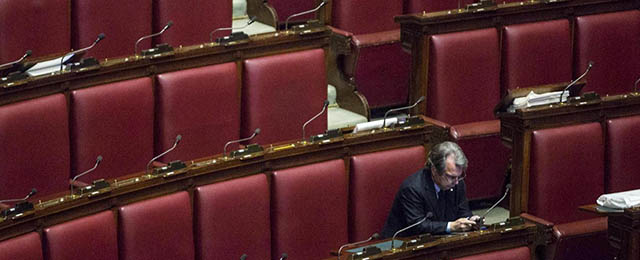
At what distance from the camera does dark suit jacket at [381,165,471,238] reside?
973mm

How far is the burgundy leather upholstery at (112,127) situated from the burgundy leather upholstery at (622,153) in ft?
1.29

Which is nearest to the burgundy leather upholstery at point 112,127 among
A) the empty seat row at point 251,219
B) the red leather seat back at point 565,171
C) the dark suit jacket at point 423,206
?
the empty seat row at point 251,219

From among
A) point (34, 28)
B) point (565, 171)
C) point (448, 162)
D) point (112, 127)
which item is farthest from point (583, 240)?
point (34, 28)

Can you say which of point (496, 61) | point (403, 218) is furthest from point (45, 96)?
point (496, 61)

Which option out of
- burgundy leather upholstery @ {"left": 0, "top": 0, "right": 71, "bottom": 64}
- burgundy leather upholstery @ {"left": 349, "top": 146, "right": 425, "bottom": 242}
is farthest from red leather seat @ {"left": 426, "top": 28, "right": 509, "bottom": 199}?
burgundy leather upholstery @ {"left": 0, "top": 0, "right": 71, "bottom": 64}

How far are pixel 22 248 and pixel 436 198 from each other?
334mm

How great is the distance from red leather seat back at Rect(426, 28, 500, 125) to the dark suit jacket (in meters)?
0.15

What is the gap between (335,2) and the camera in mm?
1225

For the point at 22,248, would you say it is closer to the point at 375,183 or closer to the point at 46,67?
the point at 46,67

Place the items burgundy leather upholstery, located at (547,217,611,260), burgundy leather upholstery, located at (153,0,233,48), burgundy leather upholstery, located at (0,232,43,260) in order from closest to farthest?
burgundy leather upholstery, located at (0,232,43,260) → burgundy leather upholstery, located at (547,217,611,260) → burgundy leather upholstery, located at (153,0,233,48)

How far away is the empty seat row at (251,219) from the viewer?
0.87 meters

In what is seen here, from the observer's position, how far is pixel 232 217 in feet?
3.10

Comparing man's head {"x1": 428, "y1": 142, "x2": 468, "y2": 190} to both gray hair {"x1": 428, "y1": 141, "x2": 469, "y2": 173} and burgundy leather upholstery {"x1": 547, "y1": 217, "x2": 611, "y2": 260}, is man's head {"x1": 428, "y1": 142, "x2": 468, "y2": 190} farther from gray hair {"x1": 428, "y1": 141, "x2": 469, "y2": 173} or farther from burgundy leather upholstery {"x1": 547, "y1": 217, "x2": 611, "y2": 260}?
burgundy leather upholstery {"x1": 547, "y1": 217, "x2": 611, "y2": 260}

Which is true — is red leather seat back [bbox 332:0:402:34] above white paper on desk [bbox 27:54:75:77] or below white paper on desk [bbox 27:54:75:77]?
above
